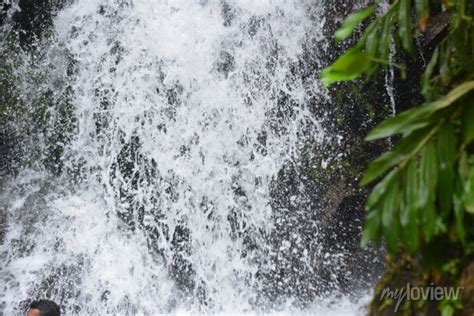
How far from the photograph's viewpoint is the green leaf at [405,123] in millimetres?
2043

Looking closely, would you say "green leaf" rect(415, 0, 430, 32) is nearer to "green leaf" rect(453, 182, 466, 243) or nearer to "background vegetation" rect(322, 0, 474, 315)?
"background vegetation" rect(322, 0, 474, 315)

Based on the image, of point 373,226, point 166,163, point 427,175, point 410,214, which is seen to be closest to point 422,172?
point 427,175

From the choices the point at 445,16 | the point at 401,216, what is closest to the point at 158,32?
the point at 445,16

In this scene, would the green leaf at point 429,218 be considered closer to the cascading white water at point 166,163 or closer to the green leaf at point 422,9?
the green leaf at point 422,9

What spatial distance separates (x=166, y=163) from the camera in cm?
618

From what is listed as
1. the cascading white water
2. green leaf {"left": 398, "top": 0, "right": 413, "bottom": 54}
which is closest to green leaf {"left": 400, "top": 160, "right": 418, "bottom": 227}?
green leaf {"left": 398, "top": 0, "right": 413, "bottom": 54}

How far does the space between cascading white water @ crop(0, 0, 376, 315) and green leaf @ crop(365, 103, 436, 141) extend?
392 cm

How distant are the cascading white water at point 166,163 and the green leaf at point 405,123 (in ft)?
12.9

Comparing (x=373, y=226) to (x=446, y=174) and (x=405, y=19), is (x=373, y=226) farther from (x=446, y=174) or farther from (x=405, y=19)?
(x=405, y=19)

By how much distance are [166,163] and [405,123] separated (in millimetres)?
4446

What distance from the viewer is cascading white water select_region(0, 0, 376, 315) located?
5840 mm

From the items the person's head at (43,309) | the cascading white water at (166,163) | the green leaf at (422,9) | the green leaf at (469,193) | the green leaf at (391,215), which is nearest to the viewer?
the green leaf at (469,193)

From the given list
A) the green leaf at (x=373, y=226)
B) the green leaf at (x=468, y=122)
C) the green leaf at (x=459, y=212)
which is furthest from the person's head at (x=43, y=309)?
the green leaf at (x=468, y=122)

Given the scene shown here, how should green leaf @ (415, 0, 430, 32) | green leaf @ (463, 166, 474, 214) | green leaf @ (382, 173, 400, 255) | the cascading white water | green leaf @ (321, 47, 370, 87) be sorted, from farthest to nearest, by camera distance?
the cascading white water
green leaf @ (415, 0, 430, 32)
green leaf @ (321, 47, 370, 87)
green leaf @ (382, 173, 400, 255)
green leaf @ (463, 166, 474, 214)
